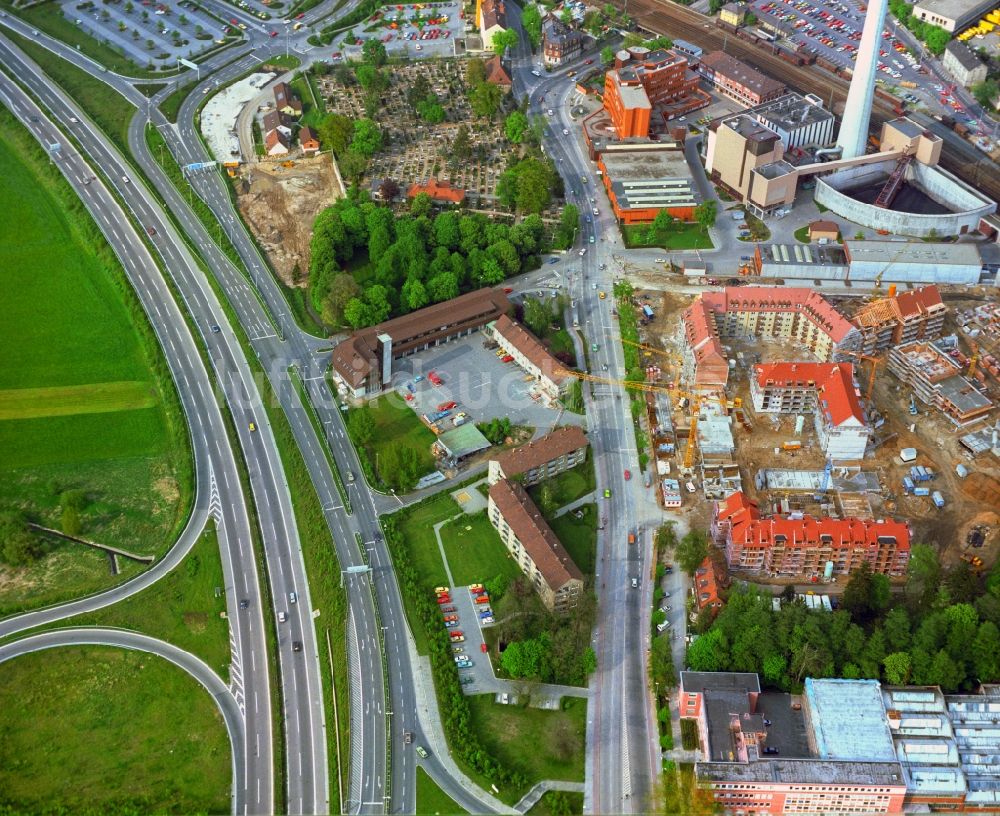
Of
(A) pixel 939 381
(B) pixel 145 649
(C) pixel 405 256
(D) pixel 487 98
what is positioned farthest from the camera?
(D) pixel 487 98

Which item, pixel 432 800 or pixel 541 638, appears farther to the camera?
pixel 541 638

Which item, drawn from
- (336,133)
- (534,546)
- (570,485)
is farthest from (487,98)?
(534,546)

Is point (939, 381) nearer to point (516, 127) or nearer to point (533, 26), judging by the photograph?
point (516, 127)

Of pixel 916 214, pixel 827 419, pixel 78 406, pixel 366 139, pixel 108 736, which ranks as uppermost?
pixel 366 139

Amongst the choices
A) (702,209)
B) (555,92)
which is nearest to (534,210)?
(702,209)

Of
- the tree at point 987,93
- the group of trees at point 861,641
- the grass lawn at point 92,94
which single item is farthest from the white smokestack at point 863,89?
the grass lawn at point 92,94

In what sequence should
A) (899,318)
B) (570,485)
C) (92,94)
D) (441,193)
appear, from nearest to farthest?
(570,485)
(899,318)
(441,193)
(92,94)

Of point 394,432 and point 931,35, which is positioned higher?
point 931,35
